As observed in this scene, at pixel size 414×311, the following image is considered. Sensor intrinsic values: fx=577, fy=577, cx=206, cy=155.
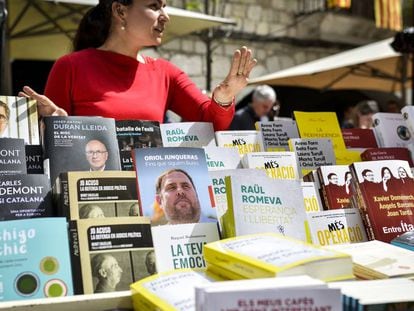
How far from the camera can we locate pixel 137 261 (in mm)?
1412

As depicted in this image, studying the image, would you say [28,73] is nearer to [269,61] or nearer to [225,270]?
[269,61]

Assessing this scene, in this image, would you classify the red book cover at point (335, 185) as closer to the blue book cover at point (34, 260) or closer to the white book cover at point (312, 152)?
the white book cover at point (312, 152)

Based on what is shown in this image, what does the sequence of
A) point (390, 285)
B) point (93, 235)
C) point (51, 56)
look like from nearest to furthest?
point (390, 285) < point (93, 235) < point (51, 56)

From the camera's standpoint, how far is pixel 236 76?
2012 mm

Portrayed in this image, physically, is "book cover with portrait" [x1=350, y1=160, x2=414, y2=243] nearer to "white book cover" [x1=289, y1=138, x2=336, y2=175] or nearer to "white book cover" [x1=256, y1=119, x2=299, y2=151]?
"white book cover" [x1=289, y1=138, x2=336, y2=175]

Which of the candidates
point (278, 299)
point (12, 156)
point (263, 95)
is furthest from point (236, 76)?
point (263, 95)

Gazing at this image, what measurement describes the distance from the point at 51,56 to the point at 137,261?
550 centimetres

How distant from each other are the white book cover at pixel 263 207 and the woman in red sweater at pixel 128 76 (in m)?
0.54

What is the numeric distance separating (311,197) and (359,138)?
542 millimetres

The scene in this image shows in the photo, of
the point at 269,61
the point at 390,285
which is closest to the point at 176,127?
the point at 390,285

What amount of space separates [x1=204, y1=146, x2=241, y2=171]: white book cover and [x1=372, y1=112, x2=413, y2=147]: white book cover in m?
0.68

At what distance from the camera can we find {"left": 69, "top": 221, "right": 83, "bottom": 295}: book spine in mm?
1336

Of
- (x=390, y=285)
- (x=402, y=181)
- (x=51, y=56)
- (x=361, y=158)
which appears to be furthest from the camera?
(x=51, y=56)

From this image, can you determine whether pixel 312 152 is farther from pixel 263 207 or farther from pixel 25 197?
pixel 25 197
